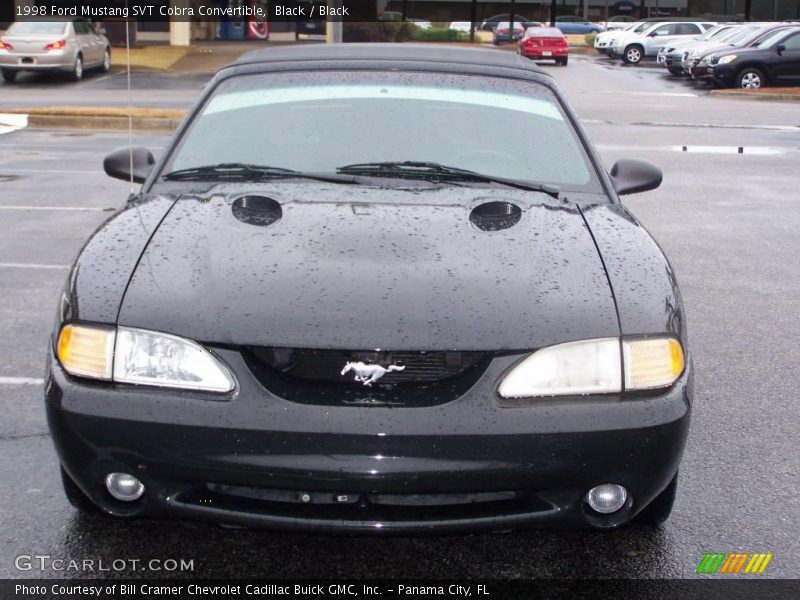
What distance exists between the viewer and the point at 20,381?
480cm

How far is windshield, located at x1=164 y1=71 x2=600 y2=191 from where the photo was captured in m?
4.05

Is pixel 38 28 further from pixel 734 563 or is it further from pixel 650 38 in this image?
pixel 734 563

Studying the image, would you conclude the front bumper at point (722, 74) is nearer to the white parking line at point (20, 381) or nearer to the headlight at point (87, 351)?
the white parking line at point (20, 381)

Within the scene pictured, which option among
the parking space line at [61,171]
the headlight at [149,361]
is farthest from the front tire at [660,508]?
the parking space line at [61,171]

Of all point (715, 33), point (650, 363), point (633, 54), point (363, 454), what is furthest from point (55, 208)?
point (633, 54)

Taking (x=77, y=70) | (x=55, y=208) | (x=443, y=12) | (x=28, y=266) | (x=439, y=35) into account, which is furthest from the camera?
(x=443, y=12)

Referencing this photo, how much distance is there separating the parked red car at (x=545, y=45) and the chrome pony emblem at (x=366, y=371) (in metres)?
36.4

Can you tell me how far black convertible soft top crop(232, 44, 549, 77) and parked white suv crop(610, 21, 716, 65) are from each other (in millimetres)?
36989

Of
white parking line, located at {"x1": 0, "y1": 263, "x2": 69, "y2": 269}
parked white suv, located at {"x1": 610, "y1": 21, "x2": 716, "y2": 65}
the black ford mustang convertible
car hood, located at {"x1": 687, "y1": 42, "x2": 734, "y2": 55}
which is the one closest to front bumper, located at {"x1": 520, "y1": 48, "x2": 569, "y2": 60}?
parked white suv, located at {"x1": 610, "y1": 21, "x2": 716, "y2": 65}

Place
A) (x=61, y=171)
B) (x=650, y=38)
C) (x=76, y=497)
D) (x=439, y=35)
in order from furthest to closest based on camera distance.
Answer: (x=439, y=35) < (x=650, y=38) < (x=61, y=171) < (x=76, y=497)

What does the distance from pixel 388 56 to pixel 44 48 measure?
22.6 m

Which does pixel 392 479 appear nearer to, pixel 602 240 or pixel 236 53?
pixel 602 240

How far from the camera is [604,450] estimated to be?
2758 mm

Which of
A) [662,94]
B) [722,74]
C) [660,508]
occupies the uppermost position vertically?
[722,74]
